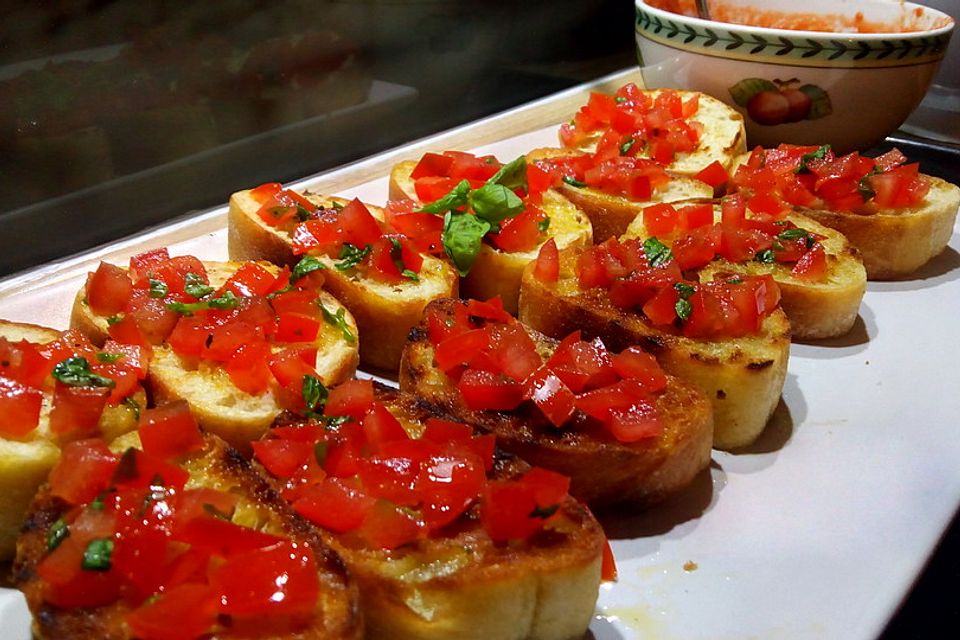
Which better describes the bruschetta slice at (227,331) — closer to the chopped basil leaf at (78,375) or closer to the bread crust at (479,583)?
the chopped basil leaf at (78,375)

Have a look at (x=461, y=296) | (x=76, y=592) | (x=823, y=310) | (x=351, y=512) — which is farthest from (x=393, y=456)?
(x=823, y=310)

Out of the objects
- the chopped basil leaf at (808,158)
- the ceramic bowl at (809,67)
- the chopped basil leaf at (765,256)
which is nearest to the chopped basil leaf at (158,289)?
the chopped basil leaf at (765,256)

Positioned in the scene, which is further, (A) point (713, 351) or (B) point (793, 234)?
(B) point (793, 234)

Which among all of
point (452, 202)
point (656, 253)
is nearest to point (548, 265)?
point (656, 253)

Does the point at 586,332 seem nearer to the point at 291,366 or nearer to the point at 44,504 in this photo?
the point at 291,366

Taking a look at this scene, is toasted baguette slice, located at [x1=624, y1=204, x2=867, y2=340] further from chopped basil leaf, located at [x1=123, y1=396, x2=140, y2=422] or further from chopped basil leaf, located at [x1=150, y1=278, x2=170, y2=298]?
chopped basil leaf, located at [x1=123, y1=396, x2=140, y2=422]

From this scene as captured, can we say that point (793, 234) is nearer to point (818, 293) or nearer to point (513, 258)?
point (818, 293)

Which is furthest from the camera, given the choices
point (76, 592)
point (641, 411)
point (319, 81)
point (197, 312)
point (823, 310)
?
point (319, 81)
